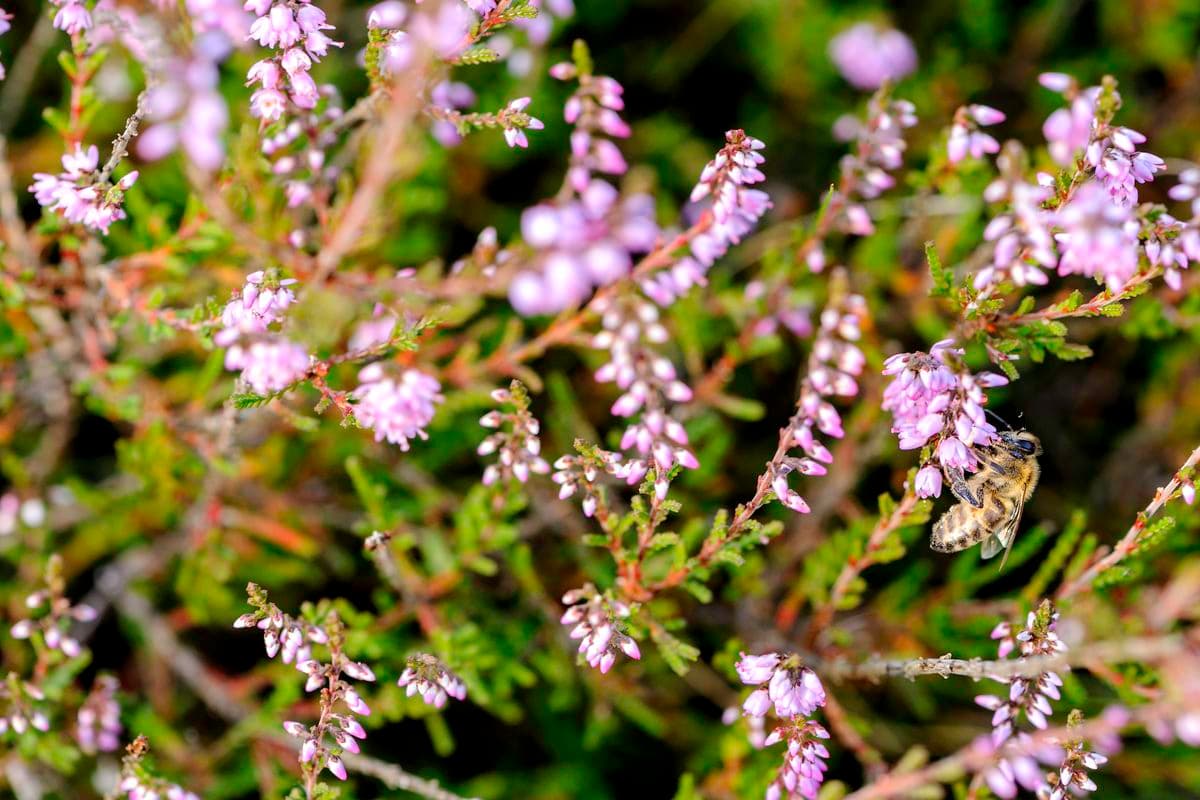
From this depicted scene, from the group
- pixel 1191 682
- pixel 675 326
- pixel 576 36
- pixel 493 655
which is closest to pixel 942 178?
pixel 675 326

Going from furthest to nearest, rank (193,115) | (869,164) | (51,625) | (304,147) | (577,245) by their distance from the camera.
→ (193,115)
(577,245)
(869,164)
(304,147)
(51,625)

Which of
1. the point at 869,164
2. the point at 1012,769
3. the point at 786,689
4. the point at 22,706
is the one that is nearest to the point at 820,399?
the point at 786,689

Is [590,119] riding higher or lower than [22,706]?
higher

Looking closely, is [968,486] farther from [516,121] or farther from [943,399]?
[516,121]

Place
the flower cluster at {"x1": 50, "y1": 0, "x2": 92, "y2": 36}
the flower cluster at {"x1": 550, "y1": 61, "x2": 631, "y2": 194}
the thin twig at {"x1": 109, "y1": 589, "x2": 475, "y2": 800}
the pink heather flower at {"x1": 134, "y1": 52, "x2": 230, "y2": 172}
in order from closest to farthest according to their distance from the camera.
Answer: the flower cluster at {"x1": 50, "y1": 0, "x2": 92, "y2": 36} < the flower cluster at {"x1": 550, "y1": 61, "x2": 631, "y2": 194} < the pink heather flower at {"x1": 134, "y1": 52, "x2": 230, "y2": 172} < the thin twig at {"x1": 109, "y1": 589, "x2": 475, "y2": 800}

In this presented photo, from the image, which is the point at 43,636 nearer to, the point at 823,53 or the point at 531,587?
the point at 531,587

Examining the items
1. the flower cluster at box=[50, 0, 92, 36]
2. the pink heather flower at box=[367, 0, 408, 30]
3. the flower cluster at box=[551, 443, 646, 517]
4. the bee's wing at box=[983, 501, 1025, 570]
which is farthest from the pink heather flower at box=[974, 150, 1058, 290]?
the flower cluster at box=[50, 0, 92, 36]

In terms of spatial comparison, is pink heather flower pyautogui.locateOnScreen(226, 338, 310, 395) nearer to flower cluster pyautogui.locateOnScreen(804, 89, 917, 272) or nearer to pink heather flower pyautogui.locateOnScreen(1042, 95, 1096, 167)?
flower cluster pyautogui.locateOnScreen(804, 89, 917, 272)
